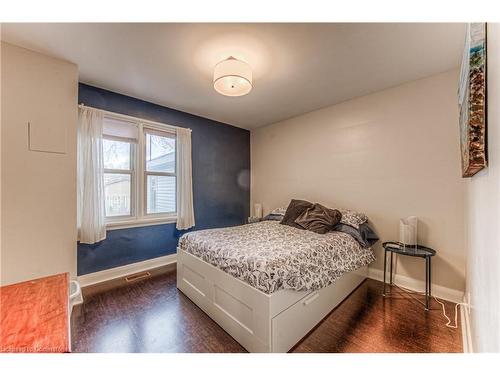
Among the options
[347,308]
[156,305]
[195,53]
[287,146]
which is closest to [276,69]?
[195,53]

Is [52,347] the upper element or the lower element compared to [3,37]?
lower

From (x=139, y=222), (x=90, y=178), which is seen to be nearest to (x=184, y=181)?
(x=139, y=222)

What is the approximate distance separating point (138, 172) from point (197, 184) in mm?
952

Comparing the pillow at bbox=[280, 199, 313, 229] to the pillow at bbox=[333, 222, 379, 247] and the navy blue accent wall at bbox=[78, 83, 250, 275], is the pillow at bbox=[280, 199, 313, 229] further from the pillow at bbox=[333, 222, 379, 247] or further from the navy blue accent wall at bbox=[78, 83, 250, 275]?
the navy blue accent wall at bbox=[78, 83, 250, 275]

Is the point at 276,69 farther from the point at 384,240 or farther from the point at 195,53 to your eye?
the point at 384,240

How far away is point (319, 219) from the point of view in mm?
2600

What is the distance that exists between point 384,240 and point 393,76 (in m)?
1.93

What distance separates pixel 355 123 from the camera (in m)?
2.88

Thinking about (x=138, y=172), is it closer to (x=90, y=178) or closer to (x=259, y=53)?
(x=90, y=178)

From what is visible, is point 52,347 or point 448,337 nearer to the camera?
point 52,347

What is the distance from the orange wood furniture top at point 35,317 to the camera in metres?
0.57

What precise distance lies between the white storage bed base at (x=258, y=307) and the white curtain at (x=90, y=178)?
4.24 feet

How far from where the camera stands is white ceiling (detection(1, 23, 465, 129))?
5.35 ft

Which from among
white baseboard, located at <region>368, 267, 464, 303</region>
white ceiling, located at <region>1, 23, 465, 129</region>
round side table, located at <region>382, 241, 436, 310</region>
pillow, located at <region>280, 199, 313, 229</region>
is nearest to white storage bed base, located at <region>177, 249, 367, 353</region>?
round side table, located at <region>382, 241, 436, 310</region>
